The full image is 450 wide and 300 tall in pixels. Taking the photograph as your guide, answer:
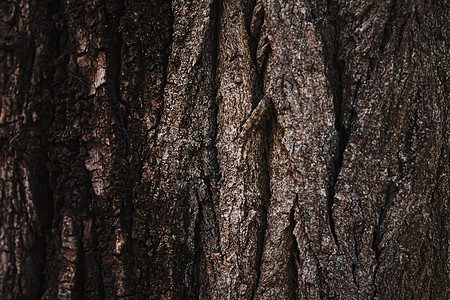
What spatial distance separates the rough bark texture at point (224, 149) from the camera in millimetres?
1303

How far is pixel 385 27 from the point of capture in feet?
4.30

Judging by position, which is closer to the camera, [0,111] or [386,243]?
[386,243]

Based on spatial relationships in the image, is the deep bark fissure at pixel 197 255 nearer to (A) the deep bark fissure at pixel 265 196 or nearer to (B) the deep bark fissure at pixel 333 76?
(A) the deep bark fissure at pixel 265 196

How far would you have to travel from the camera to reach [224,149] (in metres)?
1.37

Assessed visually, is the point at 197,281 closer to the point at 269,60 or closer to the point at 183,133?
the point at 183,133

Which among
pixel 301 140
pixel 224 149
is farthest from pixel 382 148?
pixel 224 149

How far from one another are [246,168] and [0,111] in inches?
38.1

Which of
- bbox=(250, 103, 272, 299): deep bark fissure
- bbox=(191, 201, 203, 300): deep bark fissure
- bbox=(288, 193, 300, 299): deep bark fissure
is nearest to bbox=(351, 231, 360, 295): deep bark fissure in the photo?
bbox=(288, 193, 300, 299): deep bark fissure

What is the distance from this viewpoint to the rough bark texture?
4.27ft

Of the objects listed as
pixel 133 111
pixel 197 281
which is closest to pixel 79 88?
pixel 133 111

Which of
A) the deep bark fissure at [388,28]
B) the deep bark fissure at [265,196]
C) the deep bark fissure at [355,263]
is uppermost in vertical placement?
the deep bark fissure at [388,28]

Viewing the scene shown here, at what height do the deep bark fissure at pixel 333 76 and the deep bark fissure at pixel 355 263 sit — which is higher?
the deep bark fissure at pixel 333 76

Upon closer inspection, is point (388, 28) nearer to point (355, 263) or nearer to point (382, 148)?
point (382, 148)

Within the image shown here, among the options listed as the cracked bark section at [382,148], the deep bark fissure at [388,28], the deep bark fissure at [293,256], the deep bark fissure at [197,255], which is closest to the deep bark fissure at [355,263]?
the cracked bark section at [382,148]
